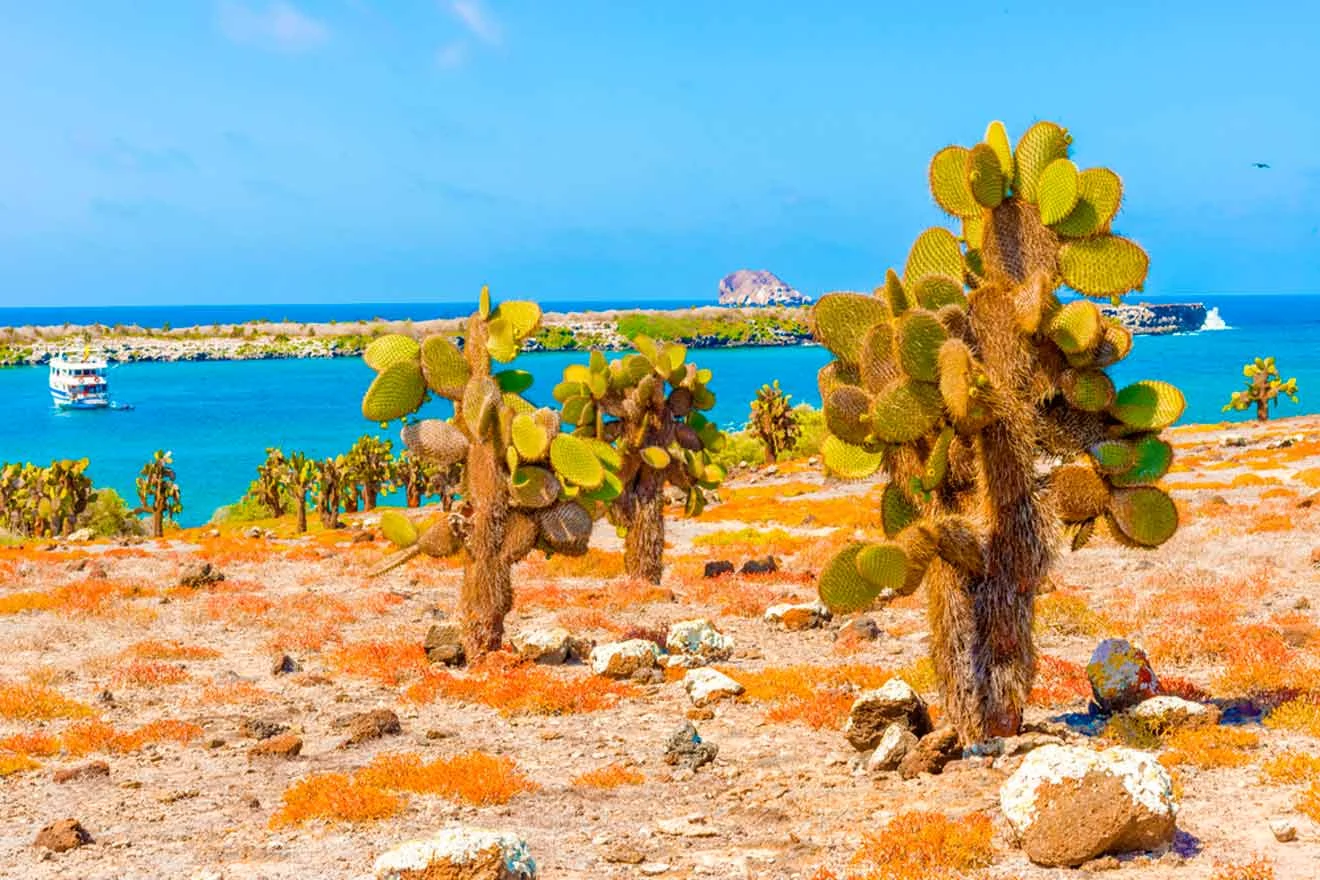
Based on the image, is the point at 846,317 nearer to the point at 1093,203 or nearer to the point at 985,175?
the point at 985,175

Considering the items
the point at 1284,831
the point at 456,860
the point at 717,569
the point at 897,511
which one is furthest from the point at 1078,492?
the point at 717,569

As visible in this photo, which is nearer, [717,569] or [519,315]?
[519,315]

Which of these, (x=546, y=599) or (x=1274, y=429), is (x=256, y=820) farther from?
(x=1274, y=429)

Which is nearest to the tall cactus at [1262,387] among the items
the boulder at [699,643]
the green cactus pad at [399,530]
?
the boulder at [699,643]

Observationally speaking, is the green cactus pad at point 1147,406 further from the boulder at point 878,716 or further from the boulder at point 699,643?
the boulder at point 699,643

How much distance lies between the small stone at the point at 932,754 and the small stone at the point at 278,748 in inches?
239

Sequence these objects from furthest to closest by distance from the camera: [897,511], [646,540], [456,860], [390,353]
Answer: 1. [646,540]
2. [390,353]
3. [897,511]
4. [456,860]

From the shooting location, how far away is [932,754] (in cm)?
955

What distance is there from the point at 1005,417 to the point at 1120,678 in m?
3.25

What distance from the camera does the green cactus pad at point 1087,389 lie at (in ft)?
31.7

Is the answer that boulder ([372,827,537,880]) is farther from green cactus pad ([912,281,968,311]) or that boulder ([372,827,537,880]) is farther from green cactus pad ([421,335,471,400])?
green cactus pad ([421,335,471,400])

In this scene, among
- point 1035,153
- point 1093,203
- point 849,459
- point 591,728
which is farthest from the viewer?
point 591,728

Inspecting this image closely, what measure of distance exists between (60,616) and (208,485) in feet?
191

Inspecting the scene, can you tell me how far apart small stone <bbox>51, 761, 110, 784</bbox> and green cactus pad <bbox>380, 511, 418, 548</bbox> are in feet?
18.3
